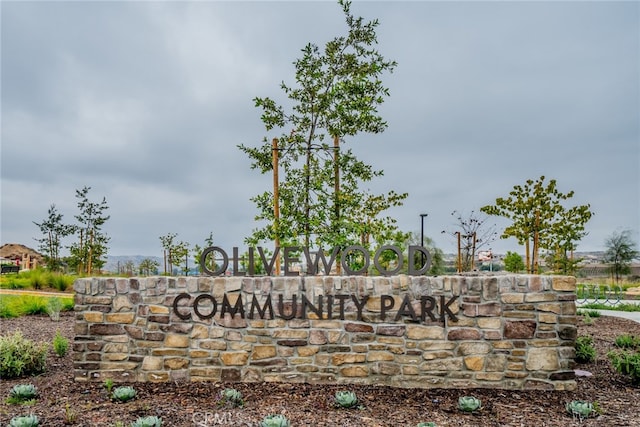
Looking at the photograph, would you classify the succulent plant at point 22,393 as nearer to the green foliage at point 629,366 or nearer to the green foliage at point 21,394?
the green foliage at point 21,394

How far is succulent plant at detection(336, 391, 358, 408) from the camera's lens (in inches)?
197

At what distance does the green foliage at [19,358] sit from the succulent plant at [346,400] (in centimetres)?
427

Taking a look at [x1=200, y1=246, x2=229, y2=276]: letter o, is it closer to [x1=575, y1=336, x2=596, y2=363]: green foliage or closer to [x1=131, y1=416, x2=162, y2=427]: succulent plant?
[x1=131, y1=416, x2=162, y2=427]: succulent plant

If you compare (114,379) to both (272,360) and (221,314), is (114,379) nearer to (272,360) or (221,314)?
(221,314)

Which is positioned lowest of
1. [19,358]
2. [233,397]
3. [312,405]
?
[312,405]

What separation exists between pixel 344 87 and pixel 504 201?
10401 mm

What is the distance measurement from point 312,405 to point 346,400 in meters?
0.40

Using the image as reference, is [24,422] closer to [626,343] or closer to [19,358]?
[19,358]

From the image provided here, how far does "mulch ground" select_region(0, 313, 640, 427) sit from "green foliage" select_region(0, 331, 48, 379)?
139 millimetres

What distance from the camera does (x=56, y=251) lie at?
25203mm

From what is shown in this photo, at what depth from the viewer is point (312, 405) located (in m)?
5.13

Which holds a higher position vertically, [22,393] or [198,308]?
[198,308]

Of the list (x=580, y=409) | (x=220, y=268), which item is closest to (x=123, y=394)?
(x=220, y=268)

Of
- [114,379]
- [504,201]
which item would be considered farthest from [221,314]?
[504,201]
